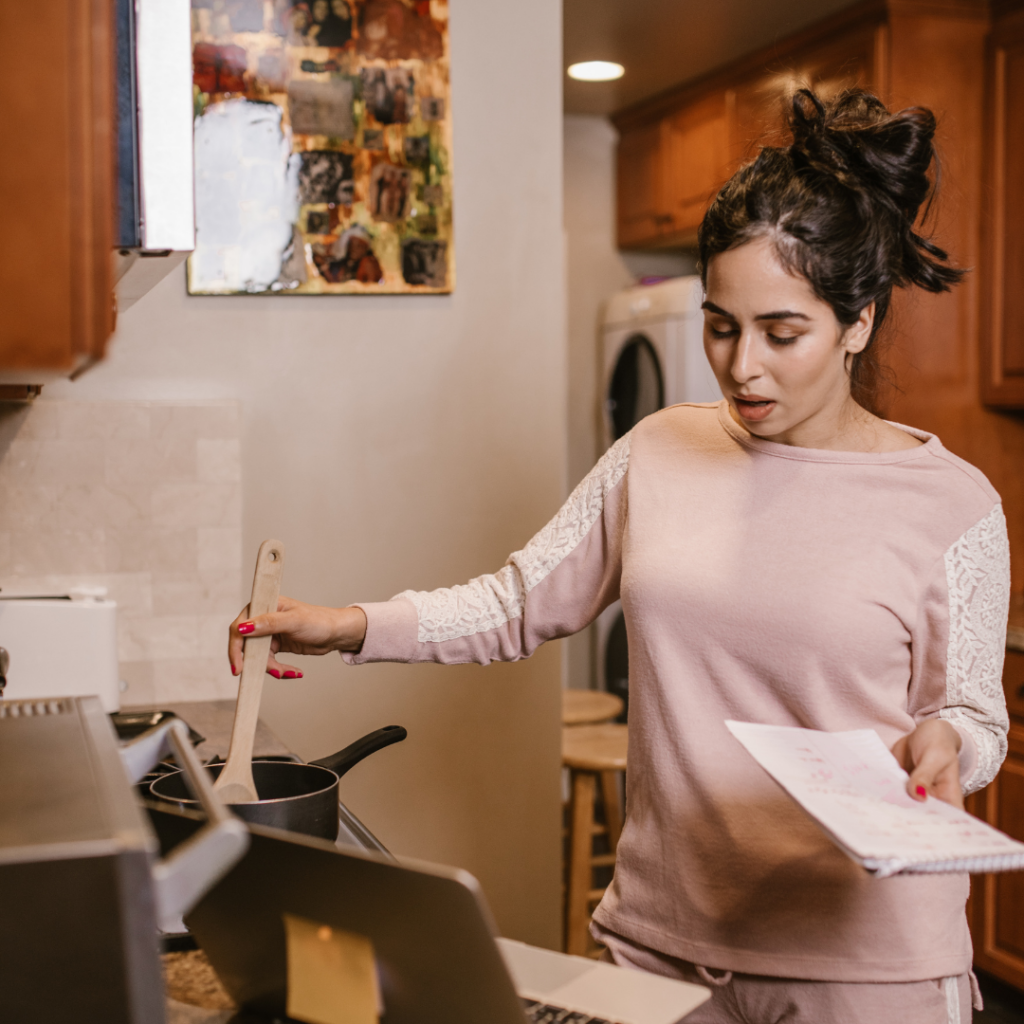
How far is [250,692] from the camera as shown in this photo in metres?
1.02

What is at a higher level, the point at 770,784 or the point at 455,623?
the point at 455,623

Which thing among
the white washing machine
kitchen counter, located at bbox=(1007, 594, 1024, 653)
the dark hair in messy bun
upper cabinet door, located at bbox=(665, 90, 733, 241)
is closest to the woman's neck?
the dark hair in messy bun

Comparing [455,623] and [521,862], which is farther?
[521,862]

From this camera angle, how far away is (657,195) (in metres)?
4.09

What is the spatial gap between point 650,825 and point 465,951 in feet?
1.86

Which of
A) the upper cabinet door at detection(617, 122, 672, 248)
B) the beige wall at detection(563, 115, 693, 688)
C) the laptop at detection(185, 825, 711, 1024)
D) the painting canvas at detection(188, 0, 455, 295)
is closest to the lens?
the laptop at detection(185, 825, 711, 1024)

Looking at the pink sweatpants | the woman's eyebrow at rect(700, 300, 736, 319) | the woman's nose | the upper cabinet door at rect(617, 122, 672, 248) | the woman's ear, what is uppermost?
the upper cabinet door at rect(617, 122, 672, 248)

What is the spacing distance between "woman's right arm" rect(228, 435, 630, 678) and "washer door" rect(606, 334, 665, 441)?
2.57 meters

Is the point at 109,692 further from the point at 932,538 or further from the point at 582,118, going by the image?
the point at 582,118

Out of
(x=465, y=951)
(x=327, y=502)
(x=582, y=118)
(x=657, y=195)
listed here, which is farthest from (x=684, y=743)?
(x=582, y=118)

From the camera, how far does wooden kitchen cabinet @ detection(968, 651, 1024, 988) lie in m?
2.52

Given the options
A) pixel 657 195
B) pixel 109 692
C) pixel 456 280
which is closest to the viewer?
pixel 109 692

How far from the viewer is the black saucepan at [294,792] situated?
83 centimetres

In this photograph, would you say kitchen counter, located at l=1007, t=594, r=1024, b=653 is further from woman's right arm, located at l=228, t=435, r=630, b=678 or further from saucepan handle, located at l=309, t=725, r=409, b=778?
saucepan handle, located at l=309, t=725, r=409, b=778
